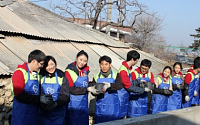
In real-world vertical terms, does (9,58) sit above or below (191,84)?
above

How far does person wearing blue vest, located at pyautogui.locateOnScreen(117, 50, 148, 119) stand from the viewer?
5113 mm

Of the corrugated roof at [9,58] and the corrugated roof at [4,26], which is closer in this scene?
the corrugated roof at [9,58]

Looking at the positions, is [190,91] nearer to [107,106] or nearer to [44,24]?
[107,106]

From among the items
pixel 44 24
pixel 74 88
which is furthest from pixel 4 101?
pixel 44 24

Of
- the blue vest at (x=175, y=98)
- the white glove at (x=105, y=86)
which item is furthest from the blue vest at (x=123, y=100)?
the blue vest at (x=175, y=98)

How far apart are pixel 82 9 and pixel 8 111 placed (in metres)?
15.3

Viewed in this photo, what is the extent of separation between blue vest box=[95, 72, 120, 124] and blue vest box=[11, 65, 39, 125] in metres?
1.46

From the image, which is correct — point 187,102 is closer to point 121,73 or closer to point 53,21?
point 121,73

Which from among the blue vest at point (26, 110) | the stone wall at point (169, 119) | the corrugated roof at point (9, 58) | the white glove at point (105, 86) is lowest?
the stone wall at point (169, 119)

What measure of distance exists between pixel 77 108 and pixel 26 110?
1.01 m

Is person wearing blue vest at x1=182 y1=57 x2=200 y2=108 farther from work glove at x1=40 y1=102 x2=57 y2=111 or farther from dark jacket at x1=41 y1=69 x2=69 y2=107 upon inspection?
work glove at x1=40 y1=102 x2=57 y2=111

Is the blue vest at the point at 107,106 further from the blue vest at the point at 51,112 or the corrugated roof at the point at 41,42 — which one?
the corrugated roof at the point at 41,42

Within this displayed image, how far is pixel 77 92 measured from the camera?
4.27 metres

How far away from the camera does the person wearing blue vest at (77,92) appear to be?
432cm
